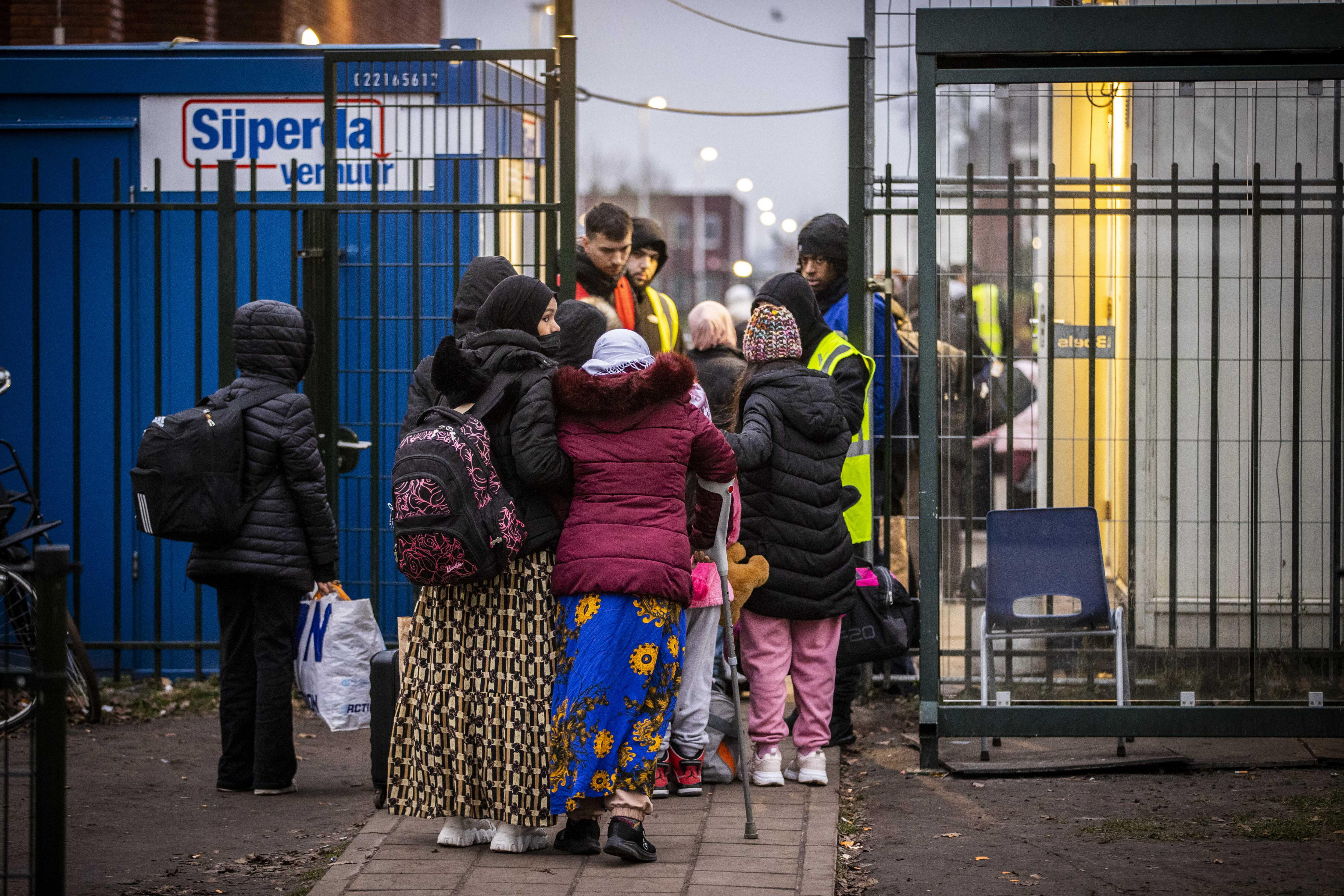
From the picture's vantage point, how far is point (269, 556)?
5.23 metres

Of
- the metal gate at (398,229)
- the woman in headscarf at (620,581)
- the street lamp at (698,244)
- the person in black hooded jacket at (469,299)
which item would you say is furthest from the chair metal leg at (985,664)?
the street lamp at (698,244)

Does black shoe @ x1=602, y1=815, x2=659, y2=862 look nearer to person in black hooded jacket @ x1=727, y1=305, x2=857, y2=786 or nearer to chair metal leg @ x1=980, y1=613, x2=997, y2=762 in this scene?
person in black hooded jacket @ x1=727, y1=305, x2=857, y2=786

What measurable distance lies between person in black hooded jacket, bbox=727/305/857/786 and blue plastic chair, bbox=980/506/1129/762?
0.66 m

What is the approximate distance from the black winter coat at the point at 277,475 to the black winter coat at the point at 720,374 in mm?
1724

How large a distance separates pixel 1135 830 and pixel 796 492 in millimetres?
1735

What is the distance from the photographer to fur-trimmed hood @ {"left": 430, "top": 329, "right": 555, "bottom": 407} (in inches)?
170

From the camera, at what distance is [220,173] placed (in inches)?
267

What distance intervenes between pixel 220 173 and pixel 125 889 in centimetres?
381

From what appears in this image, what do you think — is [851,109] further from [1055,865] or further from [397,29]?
[397,29]

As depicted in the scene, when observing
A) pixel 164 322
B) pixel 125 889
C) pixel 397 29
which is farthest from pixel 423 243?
pixel 397 29

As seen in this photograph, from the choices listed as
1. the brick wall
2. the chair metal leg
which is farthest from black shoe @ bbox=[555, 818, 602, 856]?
the brick wall

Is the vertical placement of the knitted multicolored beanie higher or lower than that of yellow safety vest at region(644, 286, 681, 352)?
lower

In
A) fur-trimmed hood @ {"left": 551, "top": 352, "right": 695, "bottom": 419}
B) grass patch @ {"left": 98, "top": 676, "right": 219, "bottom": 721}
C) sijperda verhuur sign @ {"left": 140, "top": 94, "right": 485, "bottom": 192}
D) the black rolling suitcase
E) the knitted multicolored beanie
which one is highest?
sijperda verhuur sign @ {"left": 140, "top": 94, "right": 485, "bottom": 192}

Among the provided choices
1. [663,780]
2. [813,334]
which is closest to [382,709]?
[663,780]
